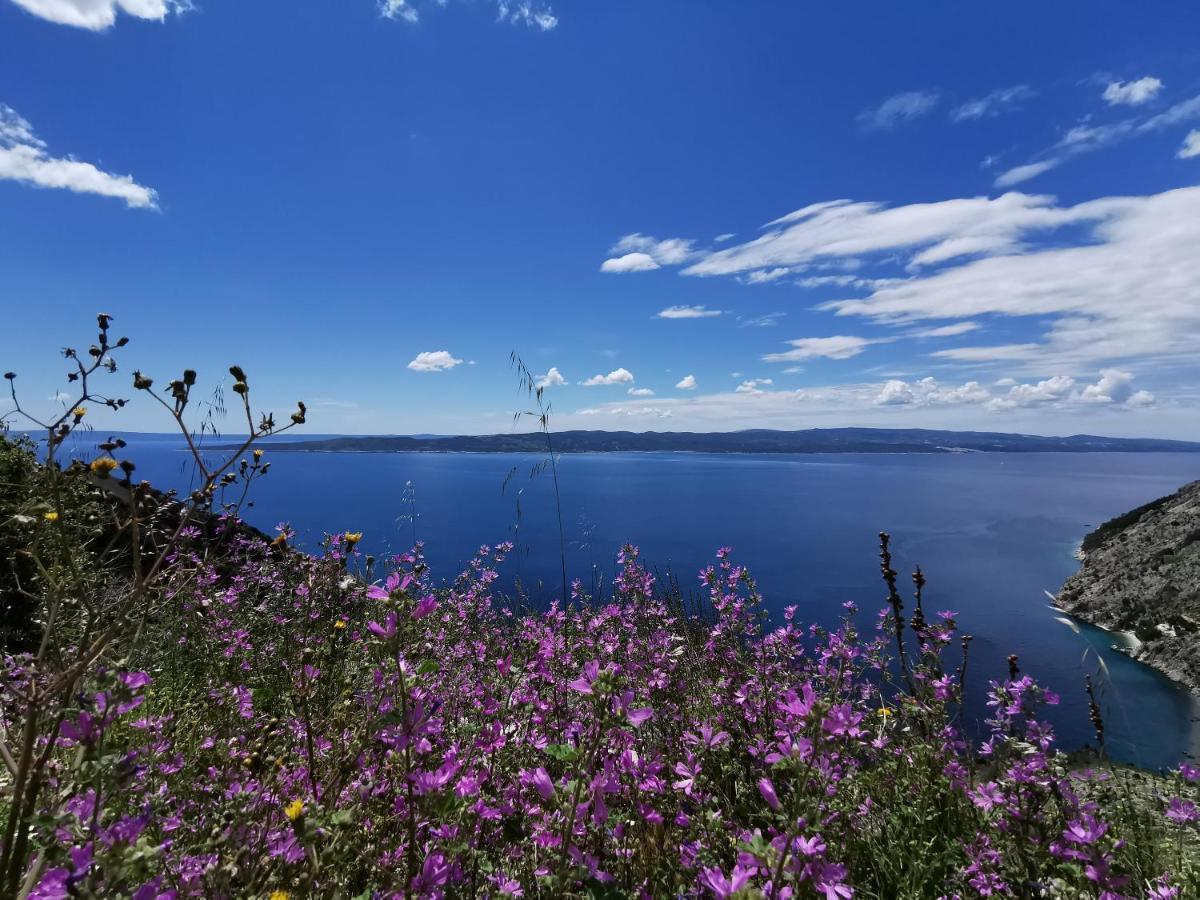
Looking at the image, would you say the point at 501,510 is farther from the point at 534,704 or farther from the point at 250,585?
the point at 534,704

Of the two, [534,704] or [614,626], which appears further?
[614,626]

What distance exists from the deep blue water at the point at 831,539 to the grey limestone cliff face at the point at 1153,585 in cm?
147

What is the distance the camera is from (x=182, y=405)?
231 cm

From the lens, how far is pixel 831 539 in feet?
180

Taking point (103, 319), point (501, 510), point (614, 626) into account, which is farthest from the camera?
point (501, 510)

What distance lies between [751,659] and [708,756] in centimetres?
204

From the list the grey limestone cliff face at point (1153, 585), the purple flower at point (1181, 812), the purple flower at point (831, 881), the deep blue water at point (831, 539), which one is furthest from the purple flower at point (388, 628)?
the grey limestone cliff face at point (1153, 585)

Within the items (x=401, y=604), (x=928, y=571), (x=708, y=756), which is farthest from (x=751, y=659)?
(x=928, y=571)

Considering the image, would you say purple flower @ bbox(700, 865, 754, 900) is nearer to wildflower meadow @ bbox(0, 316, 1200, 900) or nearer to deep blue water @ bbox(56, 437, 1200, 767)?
wildflower meadow @ bbox(0, 316, 1200, 900)

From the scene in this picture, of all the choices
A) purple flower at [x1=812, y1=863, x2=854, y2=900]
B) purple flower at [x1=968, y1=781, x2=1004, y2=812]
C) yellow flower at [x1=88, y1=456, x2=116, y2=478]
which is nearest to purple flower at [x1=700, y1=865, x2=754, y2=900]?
purple flower at [x1=812, y1=863, x2=854, y2=900]

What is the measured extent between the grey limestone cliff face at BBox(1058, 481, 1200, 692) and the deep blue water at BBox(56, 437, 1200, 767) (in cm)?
147

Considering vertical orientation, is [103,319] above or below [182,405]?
→ above

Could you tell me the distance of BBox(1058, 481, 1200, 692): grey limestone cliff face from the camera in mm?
25000

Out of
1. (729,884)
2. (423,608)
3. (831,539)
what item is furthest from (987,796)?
(831,539)
